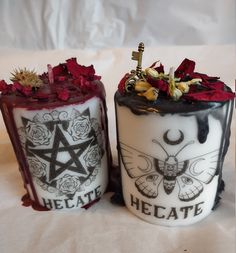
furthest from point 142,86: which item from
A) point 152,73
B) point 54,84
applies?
point 54,84

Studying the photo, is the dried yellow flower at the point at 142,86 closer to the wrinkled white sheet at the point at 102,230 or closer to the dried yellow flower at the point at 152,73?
the dried yellow flower at the point at 152,73

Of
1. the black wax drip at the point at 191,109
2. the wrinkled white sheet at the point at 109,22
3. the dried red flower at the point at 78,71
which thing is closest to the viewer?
the black wax drip at the point at 191,109

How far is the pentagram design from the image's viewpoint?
0.47 m

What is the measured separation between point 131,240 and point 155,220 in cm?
4

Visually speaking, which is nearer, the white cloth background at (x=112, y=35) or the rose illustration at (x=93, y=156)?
the rose illustration at (x=93, y=156)

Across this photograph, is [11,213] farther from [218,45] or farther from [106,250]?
[218,45]

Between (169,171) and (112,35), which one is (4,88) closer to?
(169,171)

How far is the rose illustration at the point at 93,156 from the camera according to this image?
0.50m

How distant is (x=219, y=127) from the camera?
16.8 inches

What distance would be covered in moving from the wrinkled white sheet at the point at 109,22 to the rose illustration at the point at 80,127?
46 centimetres

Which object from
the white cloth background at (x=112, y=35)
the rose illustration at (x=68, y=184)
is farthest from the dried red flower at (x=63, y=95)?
the white cloth background at (x=112, y=35)

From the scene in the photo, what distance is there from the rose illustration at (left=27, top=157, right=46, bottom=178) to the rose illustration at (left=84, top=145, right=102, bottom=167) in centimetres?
6

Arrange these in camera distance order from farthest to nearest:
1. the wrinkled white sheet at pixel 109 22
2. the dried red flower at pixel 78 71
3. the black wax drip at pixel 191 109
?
1. the wrinkled white sheet at pixel 109 22
2. the dried red flower at pixel 78 71
3. the black wax drip at pixel 191 109

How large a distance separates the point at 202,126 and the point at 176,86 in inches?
2.1
